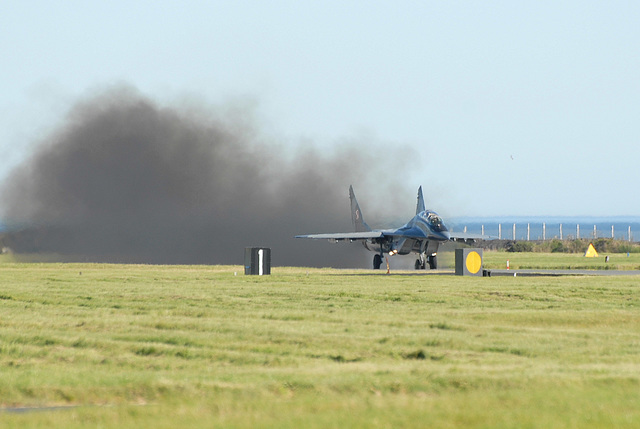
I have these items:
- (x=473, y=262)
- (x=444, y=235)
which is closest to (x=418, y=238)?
(x=444, y=235)

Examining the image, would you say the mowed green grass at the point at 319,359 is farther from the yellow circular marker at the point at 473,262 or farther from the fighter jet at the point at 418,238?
the fighter jet at the point at 418,238

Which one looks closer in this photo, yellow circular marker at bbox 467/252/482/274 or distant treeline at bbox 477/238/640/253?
yellow circular marker at bbox 467/252/482/274

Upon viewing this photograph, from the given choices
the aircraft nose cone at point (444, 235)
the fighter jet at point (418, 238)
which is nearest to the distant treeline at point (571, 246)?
the fighter jet at point (418, 238)

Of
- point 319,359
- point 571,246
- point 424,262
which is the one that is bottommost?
point 319,359

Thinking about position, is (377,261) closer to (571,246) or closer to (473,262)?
(473,262)

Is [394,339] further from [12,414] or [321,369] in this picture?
[12,414]

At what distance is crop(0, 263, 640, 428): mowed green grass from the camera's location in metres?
10.2

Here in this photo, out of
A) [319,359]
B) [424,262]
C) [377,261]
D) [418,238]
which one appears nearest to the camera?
[319,359]

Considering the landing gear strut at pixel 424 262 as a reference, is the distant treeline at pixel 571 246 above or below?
above

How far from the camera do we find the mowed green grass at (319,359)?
33.6 ft

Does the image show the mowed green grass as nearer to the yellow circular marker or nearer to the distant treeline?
the yellow circular marker

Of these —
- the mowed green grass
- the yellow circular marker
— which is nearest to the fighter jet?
the yellow circular marker

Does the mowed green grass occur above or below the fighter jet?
below

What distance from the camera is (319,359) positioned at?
51.2ft
